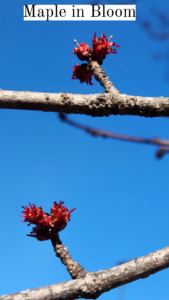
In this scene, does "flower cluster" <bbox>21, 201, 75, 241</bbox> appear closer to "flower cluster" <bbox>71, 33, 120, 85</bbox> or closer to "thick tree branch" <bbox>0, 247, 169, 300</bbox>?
"thick tree branch" <bbox>0, 247, 169, 300</bbox>

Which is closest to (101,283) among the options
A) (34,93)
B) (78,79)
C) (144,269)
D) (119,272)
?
(119,272)

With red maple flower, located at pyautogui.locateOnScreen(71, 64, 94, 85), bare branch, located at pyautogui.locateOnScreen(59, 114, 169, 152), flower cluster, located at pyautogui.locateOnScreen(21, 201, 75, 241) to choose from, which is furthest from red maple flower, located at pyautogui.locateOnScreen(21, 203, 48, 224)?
bare branch, located at pyautogui.locateOnScreen(59, 114, 169, 152)

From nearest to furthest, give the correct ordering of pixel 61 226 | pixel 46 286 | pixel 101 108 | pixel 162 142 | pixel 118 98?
pixel 162 142
pixel 46 286
pixel 101 108
pixel 118 98
pixel 61 226

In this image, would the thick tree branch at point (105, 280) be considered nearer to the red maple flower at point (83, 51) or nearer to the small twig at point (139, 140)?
the small twig at point (139, 140)

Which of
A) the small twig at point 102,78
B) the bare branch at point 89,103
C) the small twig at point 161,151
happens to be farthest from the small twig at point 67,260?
the small twig at point 161,151

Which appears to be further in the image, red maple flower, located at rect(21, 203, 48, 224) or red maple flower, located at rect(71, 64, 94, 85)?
red maple flower, located at rect(71, 64, 94, 85)

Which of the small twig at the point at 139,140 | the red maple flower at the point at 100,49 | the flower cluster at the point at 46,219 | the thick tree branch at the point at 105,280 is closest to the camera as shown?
the small twig at the point at 139,140

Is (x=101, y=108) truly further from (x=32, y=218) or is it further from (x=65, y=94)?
(x=32, y=218)
